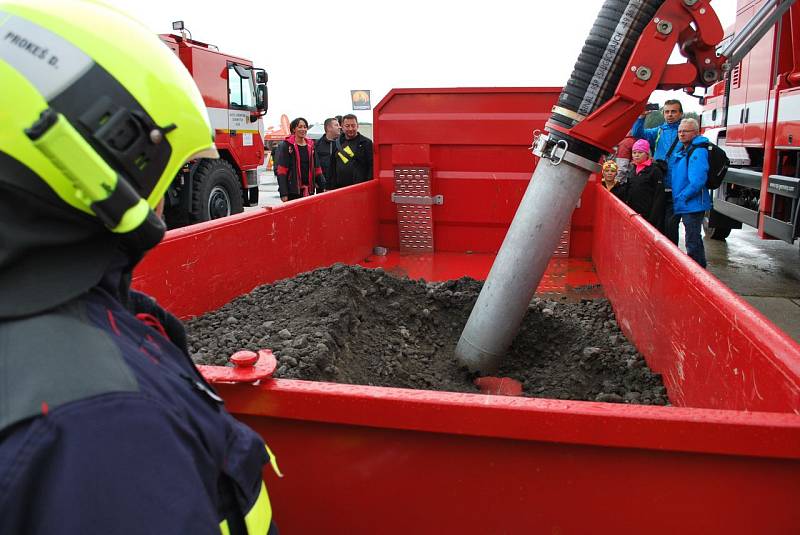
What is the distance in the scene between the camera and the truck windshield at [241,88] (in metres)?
9.45

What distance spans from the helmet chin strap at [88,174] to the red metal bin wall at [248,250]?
1892 millimetres

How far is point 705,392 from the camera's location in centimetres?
200

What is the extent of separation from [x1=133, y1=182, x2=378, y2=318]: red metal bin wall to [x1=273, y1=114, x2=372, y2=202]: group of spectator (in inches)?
70.6

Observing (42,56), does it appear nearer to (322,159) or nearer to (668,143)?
(668,143)

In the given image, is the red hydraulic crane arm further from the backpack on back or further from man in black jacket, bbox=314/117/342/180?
man in black jacket, bbox=314/117/342/180

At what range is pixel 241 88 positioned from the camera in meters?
9.73

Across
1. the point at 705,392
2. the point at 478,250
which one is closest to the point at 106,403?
the point at 705,392

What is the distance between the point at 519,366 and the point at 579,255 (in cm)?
252

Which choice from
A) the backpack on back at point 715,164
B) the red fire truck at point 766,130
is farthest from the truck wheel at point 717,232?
the backpack on back at point 715,164

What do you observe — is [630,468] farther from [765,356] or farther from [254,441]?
[254,441]

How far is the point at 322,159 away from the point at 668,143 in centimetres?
454

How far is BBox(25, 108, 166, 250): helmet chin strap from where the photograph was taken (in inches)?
27.4

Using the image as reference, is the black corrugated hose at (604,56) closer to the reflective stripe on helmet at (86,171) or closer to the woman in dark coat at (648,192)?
the reflective stripe on helmet at (86,171)

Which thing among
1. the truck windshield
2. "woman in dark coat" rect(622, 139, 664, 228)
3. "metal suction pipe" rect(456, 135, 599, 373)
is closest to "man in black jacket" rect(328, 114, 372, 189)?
"woman in dark coat" rect(622, 139, 664, 228)
